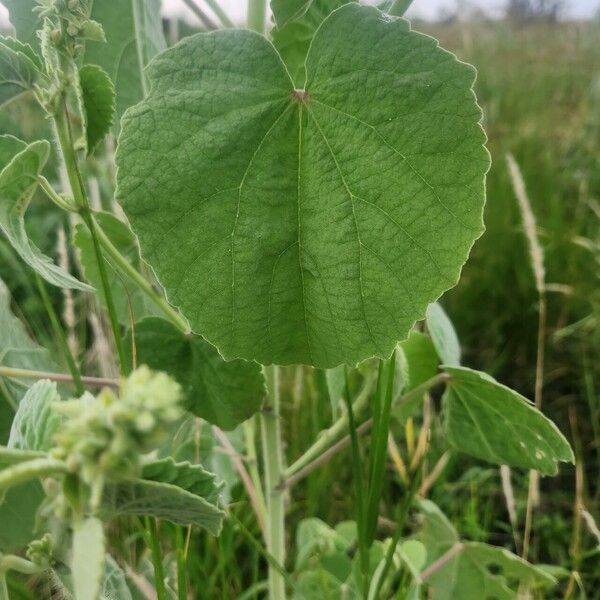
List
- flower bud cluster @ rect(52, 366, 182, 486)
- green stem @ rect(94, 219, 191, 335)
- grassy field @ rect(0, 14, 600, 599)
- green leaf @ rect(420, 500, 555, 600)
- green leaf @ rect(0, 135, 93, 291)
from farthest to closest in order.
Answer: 1. grassy field @ rect(0, 14, 600, 599)
2. green leaf @ rect(420, 500, 555, 600)
3. green stem @ rect(94, 219, 191, 335)
4. green leaf @ rect(0, 135, 93, 291)
5. flower bud cluster @ rect(52, 366, 182, 486)

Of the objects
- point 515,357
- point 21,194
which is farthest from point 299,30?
point 515,357

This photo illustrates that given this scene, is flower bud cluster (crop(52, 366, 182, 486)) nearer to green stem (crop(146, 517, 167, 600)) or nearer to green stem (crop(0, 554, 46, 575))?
green stem (crop(0, 554, 46, 575))

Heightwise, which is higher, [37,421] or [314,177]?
[314,177]

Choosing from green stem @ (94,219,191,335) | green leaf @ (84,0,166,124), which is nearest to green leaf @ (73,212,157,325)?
green stem @ (94,219,191,335)

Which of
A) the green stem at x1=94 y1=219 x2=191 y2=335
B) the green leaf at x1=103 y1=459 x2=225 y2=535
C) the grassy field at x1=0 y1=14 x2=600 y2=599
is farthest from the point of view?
the grassy field at x1=0 y1=14 x2=600 y2=599

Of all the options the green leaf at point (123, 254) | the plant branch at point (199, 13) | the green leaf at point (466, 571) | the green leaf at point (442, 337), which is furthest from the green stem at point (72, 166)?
the green leaf at point (466, 571)

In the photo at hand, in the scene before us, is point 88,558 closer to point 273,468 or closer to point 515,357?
point 273,468
